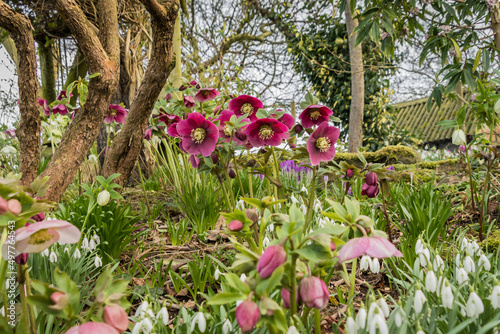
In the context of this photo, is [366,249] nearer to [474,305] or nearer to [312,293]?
[312,293]

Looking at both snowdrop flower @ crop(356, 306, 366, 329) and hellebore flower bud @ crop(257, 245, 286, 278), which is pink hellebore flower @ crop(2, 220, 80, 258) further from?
snowdrop flower @ crop(356, 306, 366, 329)

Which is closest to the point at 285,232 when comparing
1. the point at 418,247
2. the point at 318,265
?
the point at 318,265

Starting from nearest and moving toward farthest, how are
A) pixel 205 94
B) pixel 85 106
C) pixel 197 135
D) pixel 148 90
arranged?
pixel 197 135, pixel 205 94, pixel 85 106, pixel 148 90

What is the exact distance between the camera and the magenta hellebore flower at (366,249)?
21.5 inches

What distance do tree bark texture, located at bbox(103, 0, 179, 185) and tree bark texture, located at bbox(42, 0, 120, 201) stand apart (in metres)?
0.27

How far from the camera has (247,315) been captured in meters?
0.48

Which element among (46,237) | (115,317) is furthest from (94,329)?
(46,237)

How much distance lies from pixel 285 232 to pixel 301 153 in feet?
2.24

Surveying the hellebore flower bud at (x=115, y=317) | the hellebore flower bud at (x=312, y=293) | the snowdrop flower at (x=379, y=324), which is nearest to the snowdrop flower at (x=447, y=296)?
the snowdrop flower at (x=379, y=324)

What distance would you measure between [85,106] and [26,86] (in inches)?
12.1

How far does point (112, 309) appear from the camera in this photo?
49 cm

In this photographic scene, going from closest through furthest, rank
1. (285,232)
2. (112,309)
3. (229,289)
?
(112,309)
(285,232)
(229,289)

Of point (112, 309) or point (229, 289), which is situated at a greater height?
point (112, 309)

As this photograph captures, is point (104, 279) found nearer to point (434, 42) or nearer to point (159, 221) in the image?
point (159, 221)
